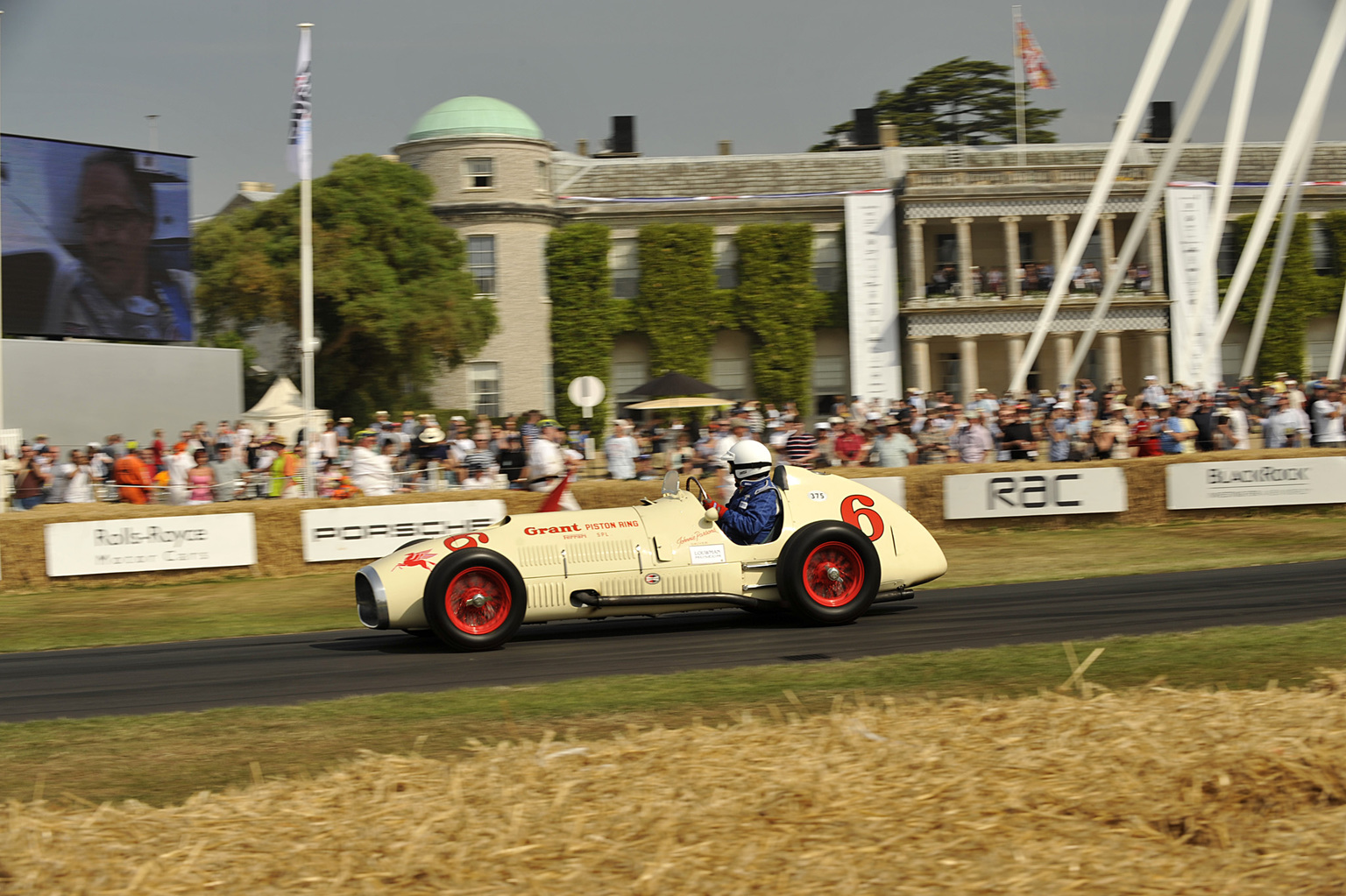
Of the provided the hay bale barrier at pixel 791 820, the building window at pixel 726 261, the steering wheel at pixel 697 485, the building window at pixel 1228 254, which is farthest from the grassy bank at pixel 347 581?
the building window at pixel 1228 254

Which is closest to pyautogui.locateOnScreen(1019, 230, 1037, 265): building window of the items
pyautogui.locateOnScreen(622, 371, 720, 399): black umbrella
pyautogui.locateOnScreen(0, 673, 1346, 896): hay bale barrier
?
pyautogui.locateOnScreen(622, 371, 720, 399): black umbrella

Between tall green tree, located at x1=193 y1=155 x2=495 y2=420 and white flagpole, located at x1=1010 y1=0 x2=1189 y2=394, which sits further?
tall green tree, located at x1=193 y1=155 x2=495 y2=420

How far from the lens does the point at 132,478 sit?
18.7 meters

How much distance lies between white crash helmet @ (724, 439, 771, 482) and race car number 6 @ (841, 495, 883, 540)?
0.71 m

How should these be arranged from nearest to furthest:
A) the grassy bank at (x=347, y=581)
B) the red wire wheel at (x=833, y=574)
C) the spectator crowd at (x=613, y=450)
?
the red wire wheel at (x=833, y=574)
the grassy bank at (x=347, y=581)
the spectator crowd at (x=613, y=450)

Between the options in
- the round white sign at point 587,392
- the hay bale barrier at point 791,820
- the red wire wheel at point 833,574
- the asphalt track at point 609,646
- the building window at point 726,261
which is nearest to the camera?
the hay bale barrier at point 791,820

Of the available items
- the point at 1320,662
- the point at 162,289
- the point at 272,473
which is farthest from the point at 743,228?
the point at 1320,662

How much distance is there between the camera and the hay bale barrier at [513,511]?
16.5m

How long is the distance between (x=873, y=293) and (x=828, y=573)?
35.9 meters

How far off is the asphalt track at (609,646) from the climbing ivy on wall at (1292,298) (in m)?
37.5

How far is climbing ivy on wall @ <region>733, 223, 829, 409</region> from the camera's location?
4512 centimetres

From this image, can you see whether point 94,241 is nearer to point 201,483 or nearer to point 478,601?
point 201,483

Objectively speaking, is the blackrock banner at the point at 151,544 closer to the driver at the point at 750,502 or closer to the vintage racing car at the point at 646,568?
the vintage racing car at the point at 646,568

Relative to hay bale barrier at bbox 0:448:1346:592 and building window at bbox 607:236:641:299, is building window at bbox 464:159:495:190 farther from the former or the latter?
hay bale barrier at bbox 0:448:1346:592
